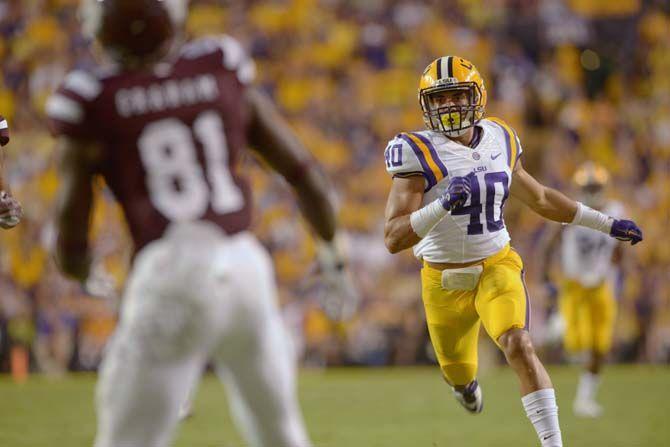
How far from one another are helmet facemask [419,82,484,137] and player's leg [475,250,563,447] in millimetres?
680

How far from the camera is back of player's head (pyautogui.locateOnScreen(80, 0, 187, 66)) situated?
280 cm

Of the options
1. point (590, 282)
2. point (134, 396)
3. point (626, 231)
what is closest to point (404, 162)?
point (626, 231)

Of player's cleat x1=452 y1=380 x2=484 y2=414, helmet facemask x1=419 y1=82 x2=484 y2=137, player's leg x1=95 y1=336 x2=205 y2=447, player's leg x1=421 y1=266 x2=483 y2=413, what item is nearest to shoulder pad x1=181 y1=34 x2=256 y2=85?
player's leg x1=95 y1=336 x2=205 y2=447

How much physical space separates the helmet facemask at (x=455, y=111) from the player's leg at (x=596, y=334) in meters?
4.52

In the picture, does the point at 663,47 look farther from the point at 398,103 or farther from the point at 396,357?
the point at 396,357

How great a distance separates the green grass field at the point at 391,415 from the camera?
22.1 feet

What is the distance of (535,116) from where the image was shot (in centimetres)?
1761

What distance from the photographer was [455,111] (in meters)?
5.00

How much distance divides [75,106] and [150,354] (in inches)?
27.3

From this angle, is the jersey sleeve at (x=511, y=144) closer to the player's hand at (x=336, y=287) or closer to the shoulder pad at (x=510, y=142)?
the shoulder pad at (x=510, y=142)

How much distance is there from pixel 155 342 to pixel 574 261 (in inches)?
293

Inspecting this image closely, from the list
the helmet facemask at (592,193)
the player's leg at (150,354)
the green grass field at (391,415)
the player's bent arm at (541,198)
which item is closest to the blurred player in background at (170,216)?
the player's leg at (150,354)

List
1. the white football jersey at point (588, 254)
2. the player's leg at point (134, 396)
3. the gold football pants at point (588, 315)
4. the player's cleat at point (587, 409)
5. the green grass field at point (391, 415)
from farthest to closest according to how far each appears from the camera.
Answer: the white football jersey at point (588, 254)
the gold football pants at point (588, 315)
the player's cleat at point (587, 409)
the green grass field at point (391, 415)
the player's leg at point (134, 396)

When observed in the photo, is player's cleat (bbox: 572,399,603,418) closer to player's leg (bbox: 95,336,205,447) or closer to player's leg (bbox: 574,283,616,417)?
player's leg (bbox: 574,283,616,417)
